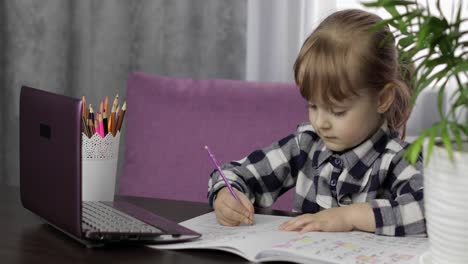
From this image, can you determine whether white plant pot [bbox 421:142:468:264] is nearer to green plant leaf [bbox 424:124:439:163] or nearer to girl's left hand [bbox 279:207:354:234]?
green plant leaf [bbox 424:124:439:163]

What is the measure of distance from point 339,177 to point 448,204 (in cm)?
55

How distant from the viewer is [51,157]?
1227 millimetres

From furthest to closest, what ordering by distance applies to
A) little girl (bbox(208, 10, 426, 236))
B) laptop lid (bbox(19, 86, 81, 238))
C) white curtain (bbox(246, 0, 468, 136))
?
white curtain (bbox(246, 0, 468, 136))
little girl (bbox(208, 10, 426, 236))
laptop lid (bbox(19, 86, 81, 238))

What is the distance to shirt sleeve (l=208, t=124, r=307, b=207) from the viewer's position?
159 centimetres

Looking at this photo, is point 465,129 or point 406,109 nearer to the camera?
point 465,129

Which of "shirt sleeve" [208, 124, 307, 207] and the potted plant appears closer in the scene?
the potted plant

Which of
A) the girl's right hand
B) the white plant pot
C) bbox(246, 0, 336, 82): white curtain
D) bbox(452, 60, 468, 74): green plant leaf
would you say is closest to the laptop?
the girl's right hand

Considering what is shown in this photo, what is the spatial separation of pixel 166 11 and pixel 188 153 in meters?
0.96

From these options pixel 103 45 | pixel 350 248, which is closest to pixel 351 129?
pixel 350 248

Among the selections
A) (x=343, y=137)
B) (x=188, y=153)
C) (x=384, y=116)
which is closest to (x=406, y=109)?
(x=384, y=116)

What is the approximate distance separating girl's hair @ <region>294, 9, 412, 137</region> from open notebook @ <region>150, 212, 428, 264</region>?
28 centimetres

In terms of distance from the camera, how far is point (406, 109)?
1538mm

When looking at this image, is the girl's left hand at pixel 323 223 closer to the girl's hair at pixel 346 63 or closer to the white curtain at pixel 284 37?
the girl's hair at pixel 346 63

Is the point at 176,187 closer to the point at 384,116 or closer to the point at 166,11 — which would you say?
the point at 384,116
